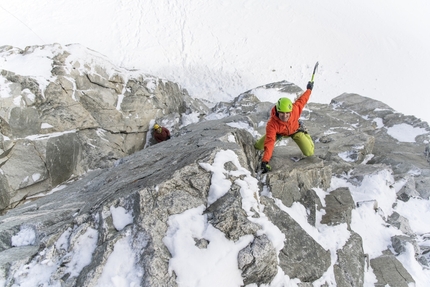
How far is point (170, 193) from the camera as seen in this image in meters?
4.50

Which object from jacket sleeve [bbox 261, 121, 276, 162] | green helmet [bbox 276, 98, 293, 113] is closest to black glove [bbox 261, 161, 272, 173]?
jacket sleeve [bbox 261, 121, 276, 162]

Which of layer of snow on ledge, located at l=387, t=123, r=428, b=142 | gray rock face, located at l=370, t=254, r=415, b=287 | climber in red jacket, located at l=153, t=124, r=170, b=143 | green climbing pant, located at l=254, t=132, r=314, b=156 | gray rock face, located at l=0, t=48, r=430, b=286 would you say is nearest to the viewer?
gray rock face, located at l=0, t=48, r=430, b=286

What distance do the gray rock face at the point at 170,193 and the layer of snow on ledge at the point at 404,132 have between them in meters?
0.25

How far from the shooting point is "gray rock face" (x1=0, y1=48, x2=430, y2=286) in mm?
3994

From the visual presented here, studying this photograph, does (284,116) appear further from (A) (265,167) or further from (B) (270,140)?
(A) (265,167)

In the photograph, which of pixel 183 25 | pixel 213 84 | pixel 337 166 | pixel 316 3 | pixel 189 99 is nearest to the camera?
pixel 337 166

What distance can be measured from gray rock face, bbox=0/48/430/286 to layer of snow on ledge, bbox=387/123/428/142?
0.83 ft

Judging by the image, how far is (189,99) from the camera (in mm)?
16656

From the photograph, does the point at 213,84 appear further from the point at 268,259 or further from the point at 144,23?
the point at 268,259

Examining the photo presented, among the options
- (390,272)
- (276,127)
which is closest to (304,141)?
(276,127)

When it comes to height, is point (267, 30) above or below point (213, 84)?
above

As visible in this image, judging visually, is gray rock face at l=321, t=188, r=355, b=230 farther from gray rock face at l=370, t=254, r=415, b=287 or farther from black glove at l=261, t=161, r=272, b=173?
black glove at l=261, t=161, r=272, b=173

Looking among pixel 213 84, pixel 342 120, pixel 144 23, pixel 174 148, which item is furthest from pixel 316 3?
pixel 174 148

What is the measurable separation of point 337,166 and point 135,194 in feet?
19.9
